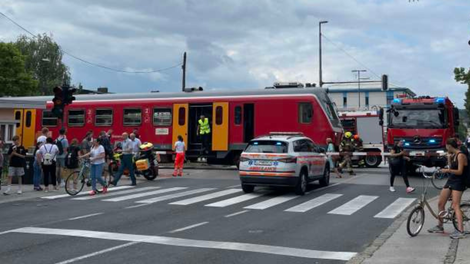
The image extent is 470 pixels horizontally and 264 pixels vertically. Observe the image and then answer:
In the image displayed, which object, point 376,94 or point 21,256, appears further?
point 376,94

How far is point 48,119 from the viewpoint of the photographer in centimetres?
2883

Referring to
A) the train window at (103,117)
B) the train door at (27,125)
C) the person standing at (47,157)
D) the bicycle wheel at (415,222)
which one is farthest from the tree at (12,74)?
the bicycle wheel at (415,222)

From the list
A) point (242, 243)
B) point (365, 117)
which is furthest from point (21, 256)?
point (365, 117)

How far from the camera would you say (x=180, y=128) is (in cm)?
2538

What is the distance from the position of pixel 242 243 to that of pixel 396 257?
249 centimetres

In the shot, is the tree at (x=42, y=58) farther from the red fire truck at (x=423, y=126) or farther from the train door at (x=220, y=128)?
the red fire truck at (x=423, y=126)

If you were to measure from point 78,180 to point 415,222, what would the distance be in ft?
35.1

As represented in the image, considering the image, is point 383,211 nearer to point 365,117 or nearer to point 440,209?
point 440,209

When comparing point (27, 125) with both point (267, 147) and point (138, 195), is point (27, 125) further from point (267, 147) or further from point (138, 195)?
point (267, 147)

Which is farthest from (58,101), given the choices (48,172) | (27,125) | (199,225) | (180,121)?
(27,125)

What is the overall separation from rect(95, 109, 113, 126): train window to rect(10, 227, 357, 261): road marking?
17.5 metres

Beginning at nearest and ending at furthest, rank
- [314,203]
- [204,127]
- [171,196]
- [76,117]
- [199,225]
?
[199,225] < [314,203] < [171,196] < [204,127] < [76,117]

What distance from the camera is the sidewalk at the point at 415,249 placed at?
710 centimetres

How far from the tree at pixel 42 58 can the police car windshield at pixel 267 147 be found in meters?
50.5
